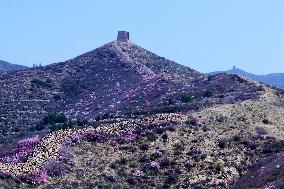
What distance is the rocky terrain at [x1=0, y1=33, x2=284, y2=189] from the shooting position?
5066cm

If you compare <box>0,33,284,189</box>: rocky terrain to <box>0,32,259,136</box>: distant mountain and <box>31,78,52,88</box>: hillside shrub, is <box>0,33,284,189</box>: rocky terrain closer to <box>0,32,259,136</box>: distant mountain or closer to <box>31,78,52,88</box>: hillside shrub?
<box>0,32,259,136</box>: distant mountain

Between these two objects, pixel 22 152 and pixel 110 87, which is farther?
Result: pixel 110 87

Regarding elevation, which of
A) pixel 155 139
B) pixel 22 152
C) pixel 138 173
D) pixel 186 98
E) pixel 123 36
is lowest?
pixel 138 173

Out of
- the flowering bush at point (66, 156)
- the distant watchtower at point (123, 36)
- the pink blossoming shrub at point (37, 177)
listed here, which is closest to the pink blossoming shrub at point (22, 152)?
the flowering bush at point (66, 156)

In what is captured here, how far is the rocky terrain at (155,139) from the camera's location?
5066 cm

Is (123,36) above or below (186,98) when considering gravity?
above

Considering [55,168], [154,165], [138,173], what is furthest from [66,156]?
[154,165]

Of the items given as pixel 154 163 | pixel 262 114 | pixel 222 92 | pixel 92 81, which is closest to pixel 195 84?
pixel 222 92

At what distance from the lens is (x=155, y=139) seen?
59375mm

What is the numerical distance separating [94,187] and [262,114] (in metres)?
29.4

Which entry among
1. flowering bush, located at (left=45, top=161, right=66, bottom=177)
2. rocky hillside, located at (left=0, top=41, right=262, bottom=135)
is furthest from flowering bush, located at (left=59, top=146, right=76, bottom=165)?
rocky hillside, located at (left=0, top=41, right=262, bottom=135)

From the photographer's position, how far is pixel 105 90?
4309 inches

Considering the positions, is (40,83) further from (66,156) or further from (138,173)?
(138,173)

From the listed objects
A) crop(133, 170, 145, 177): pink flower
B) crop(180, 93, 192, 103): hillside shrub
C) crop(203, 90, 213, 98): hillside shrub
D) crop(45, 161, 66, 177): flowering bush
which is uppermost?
crop(203, 90, 213, 98): hillside shrub
